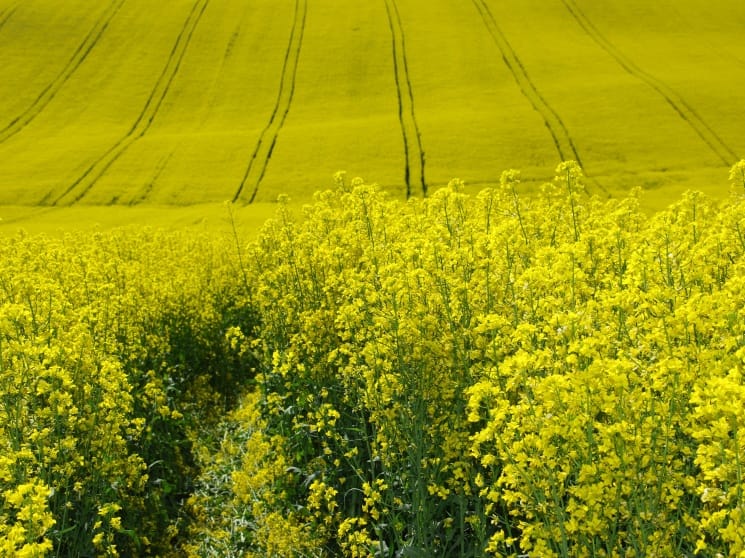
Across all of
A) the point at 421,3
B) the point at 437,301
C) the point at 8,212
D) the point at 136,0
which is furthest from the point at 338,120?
the point at 437,301

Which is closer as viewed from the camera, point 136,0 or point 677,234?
point 677,234

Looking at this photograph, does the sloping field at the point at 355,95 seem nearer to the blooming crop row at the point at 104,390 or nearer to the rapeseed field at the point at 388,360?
the rapeseed field at the point at 388,360

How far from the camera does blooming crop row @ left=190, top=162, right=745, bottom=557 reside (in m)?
2.91

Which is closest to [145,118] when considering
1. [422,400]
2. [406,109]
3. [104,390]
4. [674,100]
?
[406,109]

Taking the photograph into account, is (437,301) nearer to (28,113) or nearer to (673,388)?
(673,388)

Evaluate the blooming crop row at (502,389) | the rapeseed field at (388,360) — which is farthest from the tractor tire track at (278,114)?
the blooming crop row at (502,389)

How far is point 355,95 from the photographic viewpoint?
36656 mm

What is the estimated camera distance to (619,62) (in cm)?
3806

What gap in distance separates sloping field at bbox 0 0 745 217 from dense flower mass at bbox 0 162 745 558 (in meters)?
18.1

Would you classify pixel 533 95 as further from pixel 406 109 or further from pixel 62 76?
pixel 62 76

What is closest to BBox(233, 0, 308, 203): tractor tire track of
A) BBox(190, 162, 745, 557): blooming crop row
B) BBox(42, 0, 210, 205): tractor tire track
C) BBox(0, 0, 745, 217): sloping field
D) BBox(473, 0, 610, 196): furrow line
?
BBox(0, 0, 745, 217): sloping field

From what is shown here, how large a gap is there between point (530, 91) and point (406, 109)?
19.9 ft

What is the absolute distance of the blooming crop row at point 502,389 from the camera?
9.54ft

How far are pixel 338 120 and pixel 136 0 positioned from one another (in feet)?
86.7
